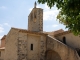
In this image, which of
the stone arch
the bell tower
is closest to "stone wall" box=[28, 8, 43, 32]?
the bell tower

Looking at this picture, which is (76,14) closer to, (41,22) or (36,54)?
(36,54)

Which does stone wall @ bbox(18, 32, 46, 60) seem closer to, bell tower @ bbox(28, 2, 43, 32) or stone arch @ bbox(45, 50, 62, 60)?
stone arch @ bbox(45, 50, 62, 60)

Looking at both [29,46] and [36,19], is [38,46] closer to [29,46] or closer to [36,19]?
[29,46]

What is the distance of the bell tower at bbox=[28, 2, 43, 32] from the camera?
950 inches

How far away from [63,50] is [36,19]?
308 inches

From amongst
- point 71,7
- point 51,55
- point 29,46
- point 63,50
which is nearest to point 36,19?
point 29,46

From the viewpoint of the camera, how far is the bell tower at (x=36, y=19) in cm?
2412

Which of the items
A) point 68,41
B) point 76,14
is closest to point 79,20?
point 76,14

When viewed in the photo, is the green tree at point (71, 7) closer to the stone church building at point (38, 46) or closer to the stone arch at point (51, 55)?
the stone church building at point (38, 46)

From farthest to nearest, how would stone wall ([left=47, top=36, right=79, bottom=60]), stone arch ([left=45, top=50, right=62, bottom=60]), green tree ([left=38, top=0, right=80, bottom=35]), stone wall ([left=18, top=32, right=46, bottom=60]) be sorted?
1. stone arch ([left=45, top=50, right=62, bottom=60])
2. stone wall ([left=18, top=32, right=46, bottom=60])
3. stone wall ([left=47, top=36, right=79, bottom=60])
4. green tree ([left=38, top=0, right=80, bottom=35])

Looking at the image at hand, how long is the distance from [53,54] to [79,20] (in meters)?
14.2

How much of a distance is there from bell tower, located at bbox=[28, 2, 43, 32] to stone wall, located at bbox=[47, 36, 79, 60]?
408 cm

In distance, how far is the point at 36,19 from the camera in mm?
24266

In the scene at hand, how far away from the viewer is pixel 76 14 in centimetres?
763
